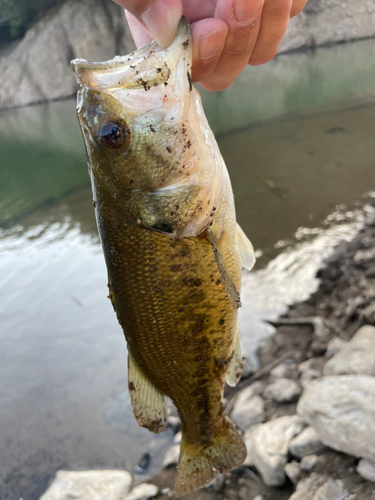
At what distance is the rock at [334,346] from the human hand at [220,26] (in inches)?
112

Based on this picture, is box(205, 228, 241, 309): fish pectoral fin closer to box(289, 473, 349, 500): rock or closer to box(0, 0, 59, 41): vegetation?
box(289, 473, 349, 500): rock

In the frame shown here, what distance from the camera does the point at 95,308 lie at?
585cm

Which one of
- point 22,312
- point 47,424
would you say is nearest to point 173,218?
point 47,424

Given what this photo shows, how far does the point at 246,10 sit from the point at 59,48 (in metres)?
36.4

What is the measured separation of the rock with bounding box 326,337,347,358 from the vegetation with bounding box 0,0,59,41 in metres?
37.5

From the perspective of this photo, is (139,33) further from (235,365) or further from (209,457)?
(209,457)

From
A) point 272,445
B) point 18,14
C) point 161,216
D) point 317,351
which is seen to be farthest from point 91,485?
point 18,14

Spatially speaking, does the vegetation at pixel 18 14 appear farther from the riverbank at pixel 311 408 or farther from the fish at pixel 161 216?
the fish at pixel 161 216

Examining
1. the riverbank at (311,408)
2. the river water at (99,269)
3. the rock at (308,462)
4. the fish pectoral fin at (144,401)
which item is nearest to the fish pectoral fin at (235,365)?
the fish pectoral fin at (144,401)

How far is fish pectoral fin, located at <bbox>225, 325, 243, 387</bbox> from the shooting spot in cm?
211

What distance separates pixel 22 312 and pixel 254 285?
3.77 meters

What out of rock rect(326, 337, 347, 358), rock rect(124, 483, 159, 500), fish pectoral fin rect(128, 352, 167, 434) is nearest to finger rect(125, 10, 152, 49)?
fish pectoral fin rect(128, 352, 167, 434)

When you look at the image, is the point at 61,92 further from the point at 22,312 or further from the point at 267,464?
the point at 267,464

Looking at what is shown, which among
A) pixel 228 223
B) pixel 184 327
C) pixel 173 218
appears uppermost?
pixel 173 218
